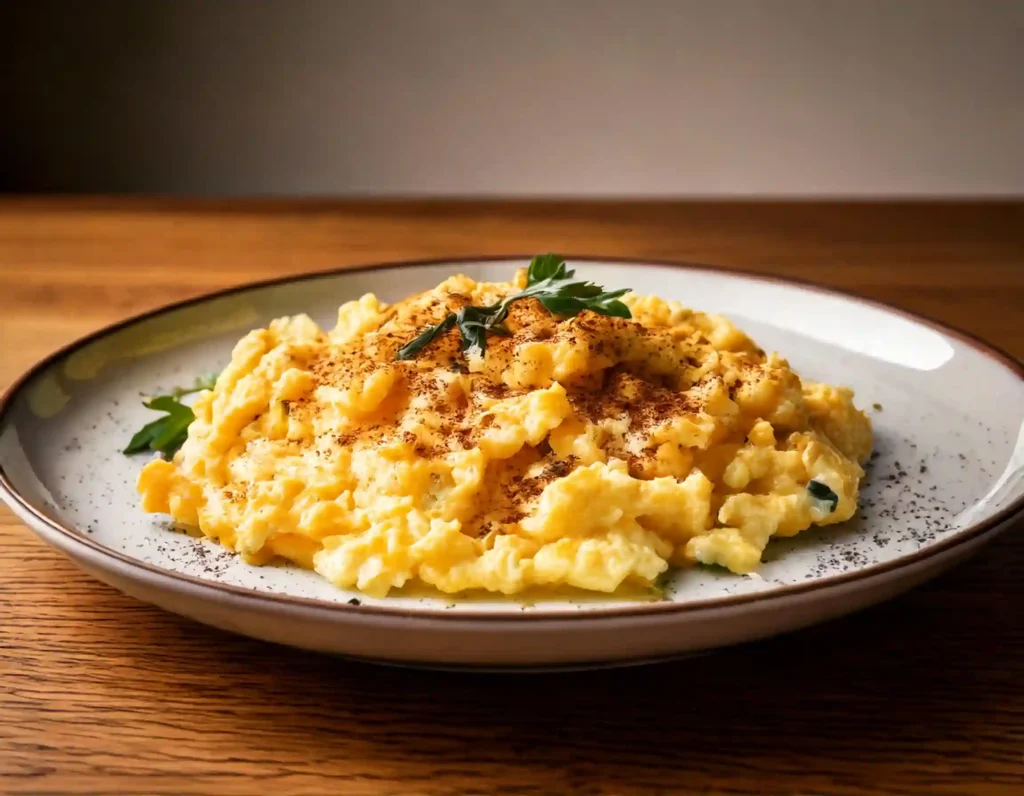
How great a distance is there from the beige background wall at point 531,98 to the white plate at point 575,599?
3.04 metres

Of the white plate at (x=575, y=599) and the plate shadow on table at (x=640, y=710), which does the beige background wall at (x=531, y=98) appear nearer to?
the white plate at (x=575, y=599)

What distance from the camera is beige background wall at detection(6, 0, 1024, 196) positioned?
570 centimetres

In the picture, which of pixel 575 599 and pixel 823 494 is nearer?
pixel 575 599

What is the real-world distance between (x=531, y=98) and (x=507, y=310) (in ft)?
12.7

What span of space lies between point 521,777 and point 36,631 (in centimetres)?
84

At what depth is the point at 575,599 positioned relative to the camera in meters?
1.73

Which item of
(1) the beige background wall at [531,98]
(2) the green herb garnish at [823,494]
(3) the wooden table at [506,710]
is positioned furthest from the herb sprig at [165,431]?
(1) the beige background wall at [531,98]

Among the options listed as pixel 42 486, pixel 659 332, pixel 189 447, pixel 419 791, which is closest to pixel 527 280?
pixel 659 332

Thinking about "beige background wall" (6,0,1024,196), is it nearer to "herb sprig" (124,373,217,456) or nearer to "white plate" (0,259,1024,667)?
"white plate" (0,259,1024,667)

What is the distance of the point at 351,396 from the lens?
203 centimetres

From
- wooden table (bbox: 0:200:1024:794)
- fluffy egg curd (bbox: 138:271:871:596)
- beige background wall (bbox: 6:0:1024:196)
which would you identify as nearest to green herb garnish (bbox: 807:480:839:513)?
fluffy egg curd (bbox: 138:271:871:596)

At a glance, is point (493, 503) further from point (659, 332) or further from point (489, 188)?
point (489, 188)

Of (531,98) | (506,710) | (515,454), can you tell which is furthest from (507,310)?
(531,98)

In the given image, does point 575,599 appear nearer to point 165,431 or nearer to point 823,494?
point 823,494
